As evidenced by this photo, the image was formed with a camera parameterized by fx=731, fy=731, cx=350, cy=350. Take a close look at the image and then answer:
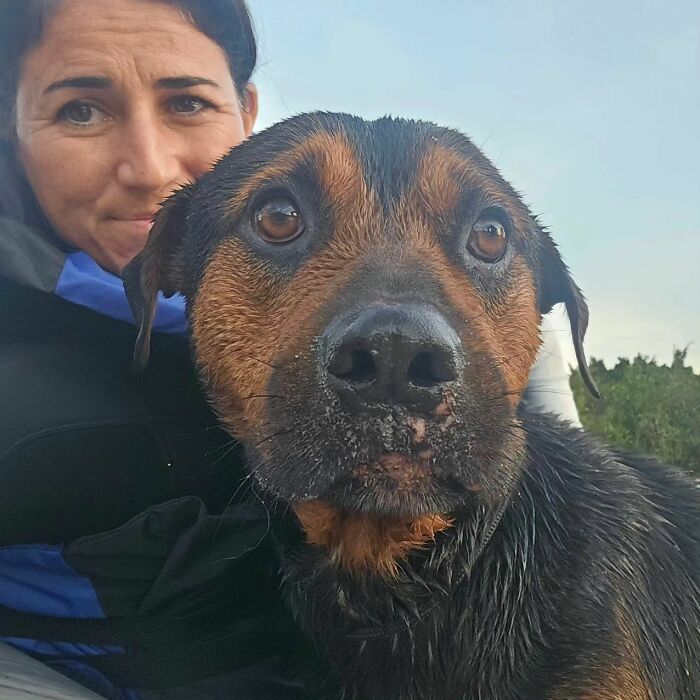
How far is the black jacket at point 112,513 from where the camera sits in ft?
7.02

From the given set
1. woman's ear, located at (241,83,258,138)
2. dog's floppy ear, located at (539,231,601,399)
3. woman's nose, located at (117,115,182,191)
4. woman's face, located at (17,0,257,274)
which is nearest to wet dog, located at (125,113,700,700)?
dog's floppy ear, located at (539,231,601,399)

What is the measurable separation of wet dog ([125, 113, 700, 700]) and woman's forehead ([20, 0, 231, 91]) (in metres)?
0.63

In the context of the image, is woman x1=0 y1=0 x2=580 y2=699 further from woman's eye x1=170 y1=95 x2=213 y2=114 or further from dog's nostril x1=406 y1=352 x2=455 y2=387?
dog's nostril x1=406 y1=352 x2=455 y2=387

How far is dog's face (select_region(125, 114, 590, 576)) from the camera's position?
6.09ft

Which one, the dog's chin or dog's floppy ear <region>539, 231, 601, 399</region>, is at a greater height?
dog's floppy ear <region>539, 231, 601, 399</region>

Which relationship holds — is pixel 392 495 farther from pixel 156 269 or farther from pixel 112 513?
pixel 156 269

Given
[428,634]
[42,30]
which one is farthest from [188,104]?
[428,634]

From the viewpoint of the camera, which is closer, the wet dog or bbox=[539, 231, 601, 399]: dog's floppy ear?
the wet dog

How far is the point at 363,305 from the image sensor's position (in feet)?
6.53

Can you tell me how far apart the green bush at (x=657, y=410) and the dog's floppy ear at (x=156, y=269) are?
804 inches

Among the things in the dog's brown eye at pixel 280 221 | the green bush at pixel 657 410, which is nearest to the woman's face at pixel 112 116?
the dog's brown eye at pixel 280 221

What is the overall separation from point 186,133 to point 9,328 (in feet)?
4.62

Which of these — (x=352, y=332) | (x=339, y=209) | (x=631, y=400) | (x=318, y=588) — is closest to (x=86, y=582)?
(x=318, y=588)

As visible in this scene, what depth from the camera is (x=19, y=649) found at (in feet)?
8.08
